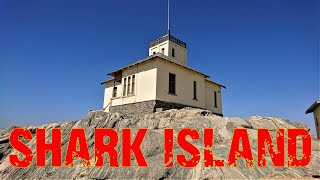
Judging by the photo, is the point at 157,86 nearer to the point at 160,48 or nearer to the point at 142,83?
the point at 142,83

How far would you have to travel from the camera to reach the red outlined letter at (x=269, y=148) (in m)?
8.11

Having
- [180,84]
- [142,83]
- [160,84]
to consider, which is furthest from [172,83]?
[142,83]

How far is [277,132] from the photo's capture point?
1123cm

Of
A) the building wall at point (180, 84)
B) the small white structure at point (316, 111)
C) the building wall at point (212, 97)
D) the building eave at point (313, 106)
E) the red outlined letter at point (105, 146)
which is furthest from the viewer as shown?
the building wall at point (212, 97)

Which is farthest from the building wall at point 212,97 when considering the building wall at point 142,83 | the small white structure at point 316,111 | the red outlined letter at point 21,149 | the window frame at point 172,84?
the red outlined letter at point 21,149

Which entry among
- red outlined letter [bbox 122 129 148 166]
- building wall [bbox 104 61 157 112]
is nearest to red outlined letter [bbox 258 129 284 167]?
red outlined letter [bbox 122 129 148 166]

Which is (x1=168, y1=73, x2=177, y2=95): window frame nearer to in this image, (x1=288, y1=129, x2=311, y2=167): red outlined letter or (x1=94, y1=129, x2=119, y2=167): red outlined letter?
(x1=94, y1=129, x2=119, y2=167): red outlined letter

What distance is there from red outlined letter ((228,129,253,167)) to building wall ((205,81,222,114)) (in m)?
14.1

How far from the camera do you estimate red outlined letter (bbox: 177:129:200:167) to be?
824 cm

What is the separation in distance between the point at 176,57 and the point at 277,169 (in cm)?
2404

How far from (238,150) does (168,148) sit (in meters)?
3.08

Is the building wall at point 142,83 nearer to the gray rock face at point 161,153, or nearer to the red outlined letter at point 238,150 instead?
the gray rock face at point 161,153

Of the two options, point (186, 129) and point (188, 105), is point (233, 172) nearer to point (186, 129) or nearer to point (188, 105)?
point (186, 129)

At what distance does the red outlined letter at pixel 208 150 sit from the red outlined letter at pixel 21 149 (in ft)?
33.4
